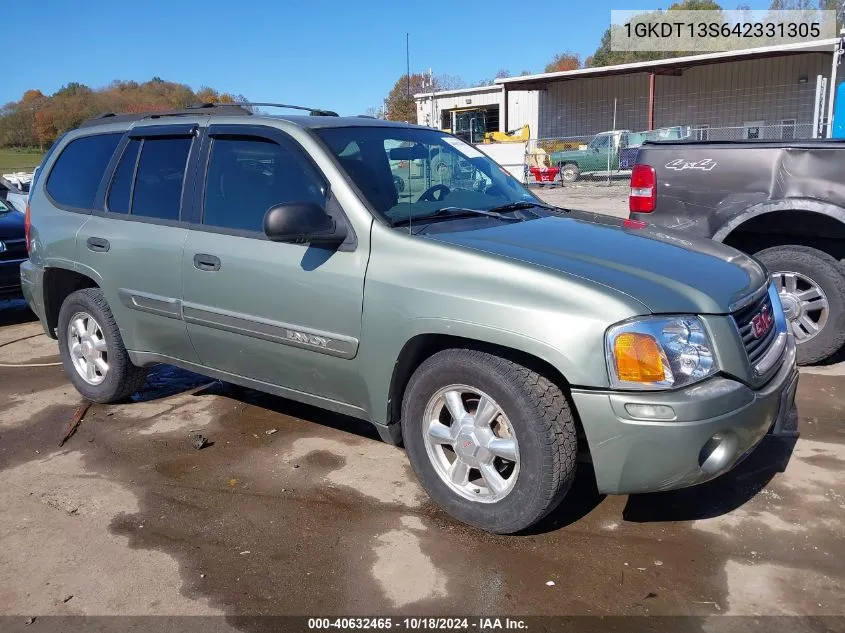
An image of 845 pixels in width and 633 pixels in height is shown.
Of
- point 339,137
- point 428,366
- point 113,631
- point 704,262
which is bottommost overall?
point 113,631

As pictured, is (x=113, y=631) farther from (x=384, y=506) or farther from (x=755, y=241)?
(x=755, y=241)

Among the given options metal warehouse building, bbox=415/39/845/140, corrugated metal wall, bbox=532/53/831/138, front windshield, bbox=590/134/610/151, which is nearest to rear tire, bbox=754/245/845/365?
front windshield, bbox=590/134/610/151

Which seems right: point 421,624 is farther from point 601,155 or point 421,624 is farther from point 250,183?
point 601,155

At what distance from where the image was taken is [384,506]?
11.6 feet

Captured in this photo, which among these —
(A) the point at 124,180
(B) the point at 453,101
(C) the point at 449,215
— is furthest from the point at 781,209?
(B) the point at 453,101

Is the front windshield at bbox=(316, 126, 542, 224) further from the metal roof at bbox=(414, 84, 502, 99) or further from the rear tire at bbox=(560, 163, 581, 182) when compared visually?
the metal roof at bbox=(414, 84, 502, 99)

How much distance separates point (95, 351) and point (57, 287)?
0.58m

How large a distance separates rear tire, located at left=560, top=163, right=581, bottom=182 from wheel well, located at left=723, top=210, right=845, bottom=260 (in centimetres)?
2081

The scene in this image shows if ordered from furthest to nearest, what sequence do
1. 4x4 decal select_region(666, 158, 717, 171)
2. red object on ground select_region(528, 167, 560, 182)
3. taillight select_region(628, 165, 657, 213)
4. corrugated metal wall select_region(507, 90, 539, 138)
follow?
1. corrugated metal wall select_region(507, 90, 539, 138)
2. red object on ground select_region(528, 167, 560, 182)
3. taillight select_region(628, 165, 657, 213)
4. 4x4 decal select_region(666, 158, 717, 171)

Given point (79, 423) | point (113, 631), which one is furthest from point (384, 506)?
point (79, 423)

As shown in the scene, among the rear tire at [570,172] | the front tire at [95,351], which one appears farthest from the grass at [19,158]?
the front tire at [95,351]

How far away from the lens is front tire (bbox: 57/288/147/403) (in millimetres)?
4742

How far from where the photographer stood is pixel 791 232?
5.49 metres

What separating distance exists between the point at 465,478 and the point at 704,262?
4.81 ft
